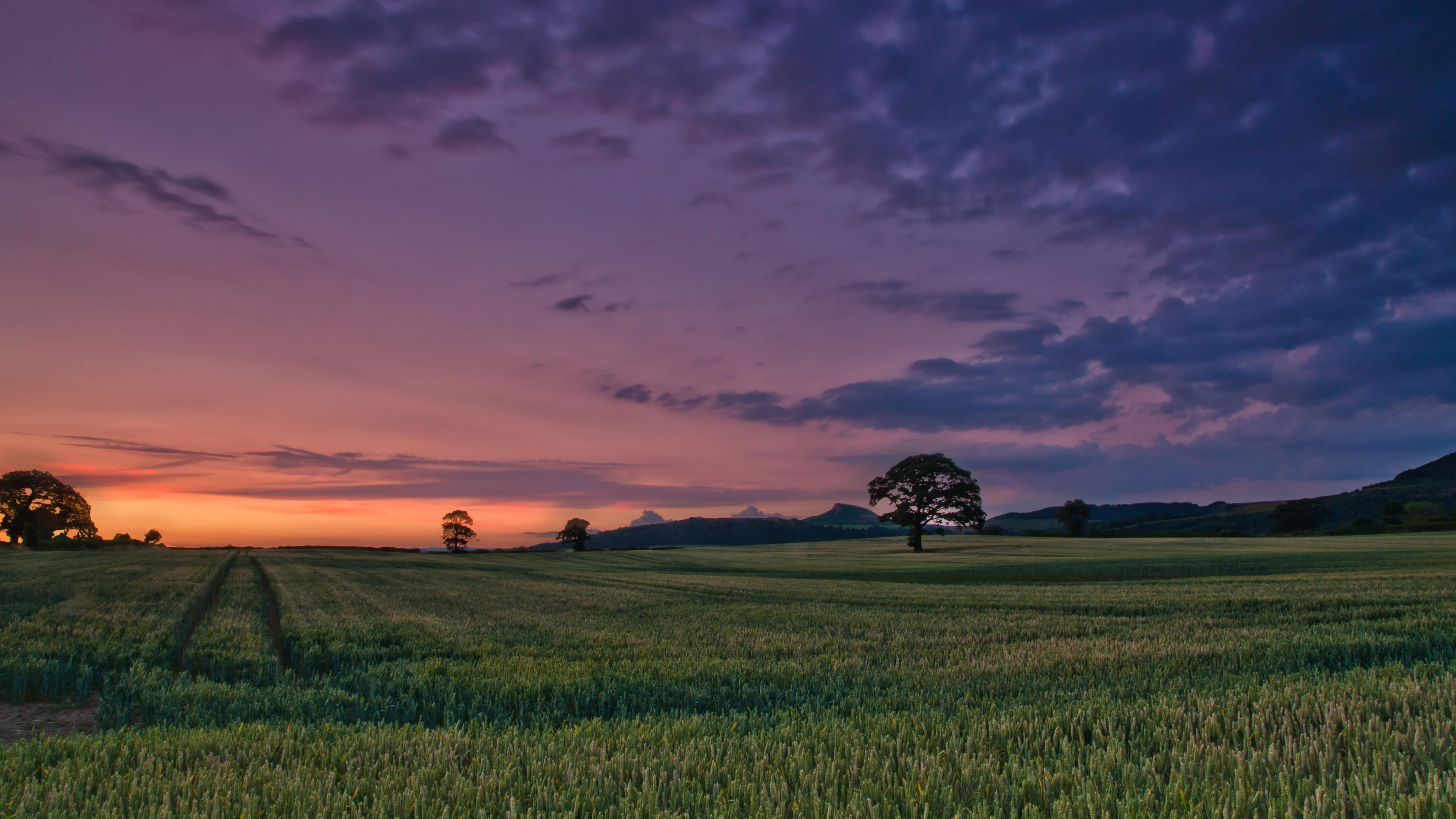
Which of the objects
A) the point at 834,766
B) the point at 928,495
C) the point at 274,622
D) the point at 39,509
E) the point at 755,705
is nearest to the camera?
the point at 834,766

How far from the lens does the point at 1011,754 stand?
15.3 feet

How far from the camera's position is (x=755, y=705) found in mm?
7945

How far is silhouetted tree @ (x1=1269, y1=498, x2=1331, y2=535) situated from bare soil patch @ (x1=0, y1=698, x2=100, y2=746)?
528ft

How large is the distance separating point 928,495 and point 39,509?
420 ft

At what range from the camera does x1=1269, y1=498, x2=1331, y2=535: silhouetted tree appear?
405ft

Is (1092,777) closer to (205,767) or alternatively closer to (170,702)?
(205,767)

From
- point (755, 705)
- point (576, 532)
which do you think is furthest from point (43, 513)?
point (755, 705)

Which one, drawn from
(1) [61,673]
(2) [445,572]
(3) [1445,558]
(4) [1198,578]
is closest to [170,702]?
(1) [61,673]

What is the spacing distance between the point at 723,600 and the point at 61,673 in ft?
57.6

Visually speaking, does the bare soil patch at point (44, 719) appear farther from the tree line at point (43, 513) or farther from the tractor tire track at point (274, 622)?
the tree line at point (43, 513)

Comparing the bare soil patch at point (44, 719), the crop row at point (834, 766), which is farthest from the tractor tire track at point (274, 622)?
the crop row at point (834, 766)

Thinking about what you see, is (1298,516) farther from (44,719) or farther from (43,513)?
(43,513)

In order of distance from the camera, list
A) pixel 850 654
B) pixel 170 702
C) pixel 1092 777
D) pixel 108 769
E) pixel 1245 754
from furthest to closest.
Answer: pixel 850 654, pixel 170 702, pixel 108 769, pixel 1245 754, pixel 1092 777

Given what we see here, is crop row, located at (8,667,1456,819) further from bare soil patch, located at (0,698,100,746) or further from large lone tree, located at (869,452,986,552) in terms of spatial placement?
large lone tree, located at (869,452,986,552)
